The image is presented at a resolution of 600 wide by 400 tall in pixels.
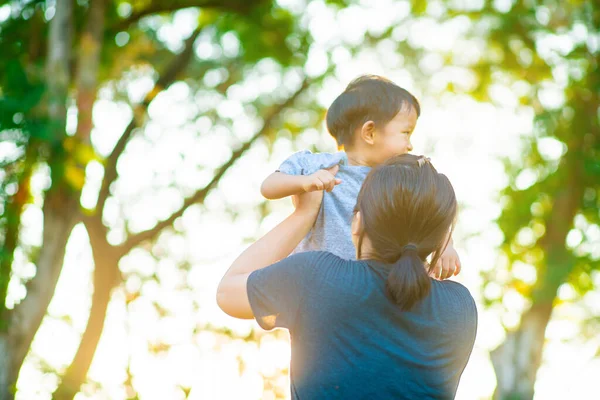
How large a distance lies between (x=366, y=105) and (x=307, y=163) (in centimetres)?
37

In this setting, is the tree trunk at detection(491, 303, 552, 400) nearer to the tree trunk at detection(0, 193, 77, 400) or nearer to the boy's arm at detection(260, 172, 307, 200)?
the tree trunk at detection(0, 193, 77, 400)

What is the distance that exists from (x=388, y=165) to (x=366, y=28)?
13.3 meters

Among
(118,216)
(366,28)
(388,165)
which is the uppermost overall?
(366,28)

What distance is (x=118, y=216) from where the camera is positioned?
1672cm

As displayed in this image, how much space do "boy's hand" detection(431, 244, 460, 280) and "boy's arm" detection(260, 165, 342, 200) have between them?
1.33ft

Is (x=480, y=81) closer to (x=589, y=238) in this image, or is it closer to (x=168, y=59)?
(x=589, y=238)

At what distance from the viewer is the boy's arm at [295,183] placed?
8.31 feet

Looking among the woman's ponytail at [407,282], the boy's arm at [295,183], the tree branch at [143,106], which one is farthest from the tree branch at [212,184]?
the woman's ponytail at [407,282]

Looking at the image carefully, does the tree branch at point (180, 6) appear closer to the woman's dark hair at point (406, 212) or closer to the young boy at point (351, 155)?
the young boy at point (351, 155)

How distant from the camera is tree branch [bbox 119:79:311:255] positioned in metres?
13.6

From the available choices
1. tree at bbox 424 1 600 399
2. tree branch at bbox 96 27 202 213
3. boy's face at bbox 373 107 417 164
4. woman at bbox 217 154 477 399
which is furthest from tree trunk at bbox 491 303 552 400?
woman at bbox 217 154 477 399

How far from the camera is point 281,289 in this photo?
6.87ft

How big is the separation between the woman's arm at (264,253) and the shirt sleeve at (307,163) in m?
0.12

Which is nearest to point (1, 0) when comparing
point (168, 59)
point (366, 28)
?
point (168, 59)
